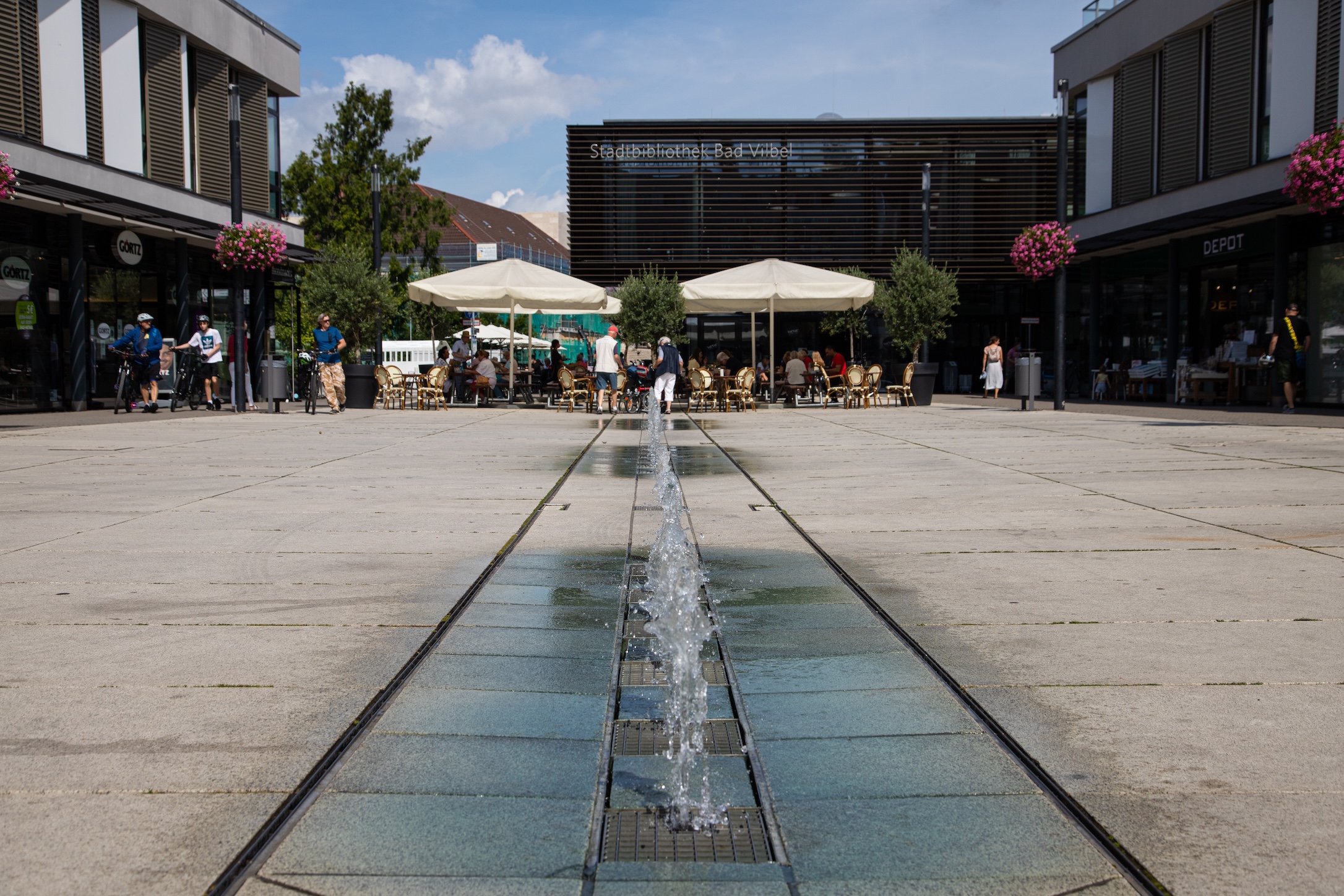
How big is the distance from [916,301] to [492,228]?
289 feet

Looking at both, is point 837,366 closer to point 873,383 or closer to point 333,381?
point 873,383

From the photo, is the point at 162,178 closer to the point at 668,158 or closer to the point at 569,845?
the point at 668,158

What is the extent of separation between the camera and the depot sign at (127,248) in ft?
78.1

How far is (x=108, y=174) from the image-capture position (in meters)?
22.5

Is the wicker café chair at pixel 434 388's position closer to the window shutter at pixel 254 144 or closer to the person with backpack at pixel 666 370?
the person with backpack at pixel 666 370

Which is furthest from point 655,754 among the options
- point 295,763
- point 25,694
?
point 25,694

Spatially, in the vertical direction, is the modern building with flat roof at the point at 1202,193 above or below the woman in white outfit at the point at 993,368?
above

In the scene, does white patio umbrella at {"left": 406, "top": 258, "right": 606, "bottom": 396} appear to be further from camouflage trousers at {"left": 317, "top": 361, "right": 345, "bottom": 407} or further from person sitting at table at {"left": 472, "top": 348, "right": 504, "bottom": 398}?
camouflage trousers at {"left": 317, "top": 361, "right": 345, "bottom": 407}

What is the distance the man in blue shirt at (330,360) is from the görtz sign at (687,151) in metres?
21.0

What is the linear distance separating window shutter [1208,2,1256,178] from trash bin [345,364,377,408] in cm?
1906

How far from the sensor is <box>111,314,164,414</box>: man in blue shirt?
21.2 meters

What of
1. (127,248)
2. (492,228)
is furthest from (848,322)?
(492,228)

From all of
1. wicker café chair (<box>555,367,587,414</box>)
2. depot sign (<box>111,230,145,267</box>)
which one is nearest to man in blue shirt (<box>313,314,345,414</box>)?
wicker café chair (<box>555,367,587,414</box>)

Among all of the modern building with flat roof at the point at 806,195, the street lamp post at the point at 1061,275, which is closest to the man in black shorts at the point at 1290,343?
the street lamp post at the point at 1061,275
